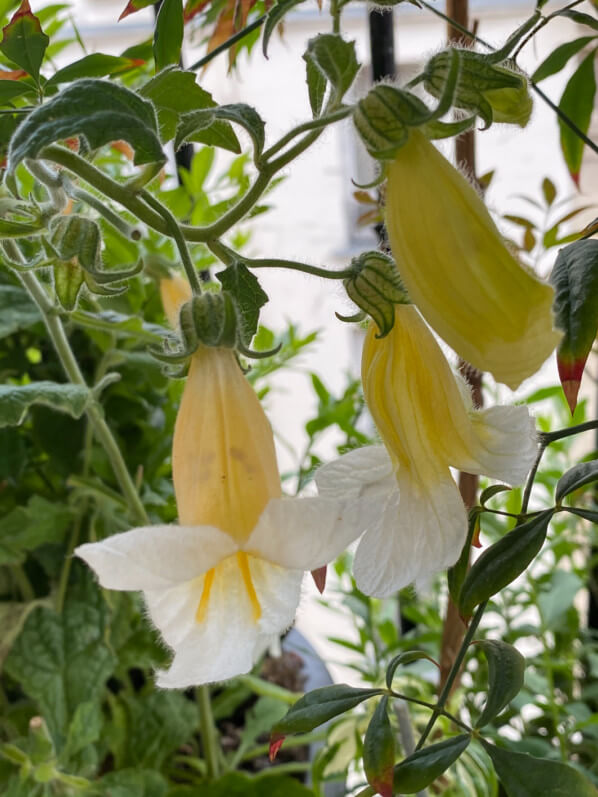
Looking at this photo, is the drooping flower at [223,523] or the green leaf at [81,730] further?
the green leaf at [81,730]

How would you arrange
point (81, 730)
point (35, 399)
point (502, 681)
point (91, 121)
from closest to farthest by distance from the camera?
point (91, 121) < point (502, 681) < point (35, 399) < point (81, 730)

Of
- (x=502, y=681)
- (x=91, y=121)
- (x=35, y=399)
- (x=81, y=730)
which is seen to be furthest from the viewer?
(x=81, y=730)

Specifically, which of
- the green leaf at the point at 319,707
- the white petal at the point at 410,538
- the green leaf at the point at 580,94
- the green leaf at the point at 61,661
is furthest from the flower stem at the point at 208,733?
the green leaf at the point at 580,94

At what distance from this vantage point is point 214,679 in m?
0.28

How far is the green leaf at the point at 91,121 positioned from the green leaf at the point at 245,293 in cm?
7

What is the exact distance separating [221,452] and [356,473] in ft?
0.20

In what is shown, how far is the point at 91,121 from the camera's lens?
0.76 feet

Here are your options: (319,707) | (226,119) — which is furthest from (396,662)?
(226,119)

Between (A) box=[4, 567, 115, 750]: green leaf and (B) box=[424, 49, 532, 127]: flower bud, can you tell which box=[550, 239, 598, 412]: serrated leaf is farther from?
(A) box=[4, 567, 115, 750]: green leaf

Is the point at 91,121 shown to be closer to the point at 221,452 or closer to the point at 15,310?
the point at 221,452

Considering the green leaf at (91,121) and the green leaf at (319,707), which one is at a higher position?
the green leaf at (91,121)

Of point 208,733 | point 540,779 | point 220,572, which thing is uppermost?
point 220,572

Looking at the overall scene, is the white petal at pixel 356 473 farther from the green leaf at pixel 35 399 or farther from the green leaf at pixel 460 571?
the green leaf at pixel 35 399

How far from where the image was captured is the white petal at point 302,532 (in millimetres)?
256
